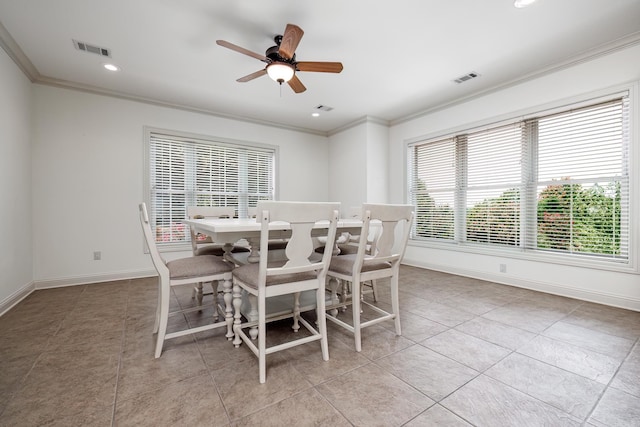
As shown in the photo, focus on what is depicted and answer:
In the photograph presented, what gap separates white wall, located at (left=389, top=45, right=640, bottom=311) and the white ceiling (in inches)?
6.3

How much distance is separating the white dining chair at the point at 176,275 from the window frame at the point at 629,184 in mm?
3489

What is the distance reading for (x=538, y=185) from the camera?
3.37 meters

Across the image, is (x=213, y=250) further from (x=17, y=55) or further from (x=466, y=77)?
(x=466, y=77)

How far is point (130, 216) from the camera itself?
392cm

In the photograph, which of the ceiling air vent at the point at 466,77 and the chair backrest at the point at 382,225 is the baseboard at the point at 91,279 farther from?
the ceiling air vent at the point at 466,77

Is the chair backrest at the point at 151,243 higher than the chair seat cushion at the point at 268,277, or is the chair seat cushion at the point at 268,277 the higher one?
the chair backrest at the point at 151,243

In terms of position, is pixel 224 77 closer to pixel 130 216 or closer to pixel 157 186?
pixel 157 186

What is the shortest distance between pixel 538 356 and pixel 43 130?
216 inches

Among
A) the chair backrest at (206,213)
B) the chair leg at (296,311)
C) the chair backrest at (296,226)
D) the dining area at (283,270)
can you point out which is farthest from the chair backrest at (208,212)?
the chair backrest at (296,226)

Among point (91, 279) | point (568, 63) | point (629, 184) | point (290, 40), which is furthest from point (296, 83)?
point (91, 279)

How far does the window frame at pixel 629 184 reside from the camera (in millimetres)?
2670

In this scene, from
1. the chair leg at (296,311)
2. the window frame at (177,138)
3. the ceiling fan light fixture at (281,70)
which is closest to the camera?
the chair leg at (296,311)

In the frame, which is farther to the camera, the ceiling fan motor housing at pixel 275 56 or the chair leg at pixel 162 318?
the ceiling fan motor housing at pixel 275 56

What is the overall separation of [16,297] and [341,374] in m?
3.51
